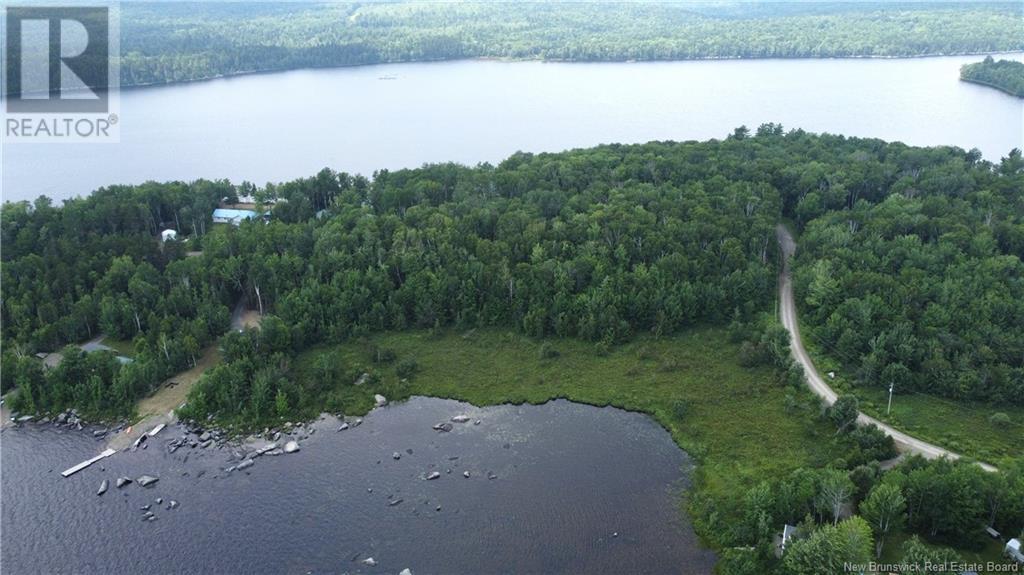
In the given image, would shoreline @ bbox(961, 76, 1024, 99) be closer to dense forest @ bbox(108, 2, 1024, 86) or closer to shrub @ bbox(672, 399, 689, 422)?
dense forest @ bbox(108, 2, 1024, 86)

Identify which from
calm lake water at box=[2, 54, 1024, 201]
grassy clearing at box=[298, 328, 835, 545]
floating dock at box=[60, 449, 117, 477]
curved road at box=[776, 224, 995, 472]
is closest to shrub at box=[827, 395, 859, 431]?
grassy clearing at box=[298, 328, 835, 545]

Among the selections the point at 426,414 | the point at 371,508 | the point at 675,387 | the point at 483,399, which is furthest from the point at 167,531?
the point at 675,387

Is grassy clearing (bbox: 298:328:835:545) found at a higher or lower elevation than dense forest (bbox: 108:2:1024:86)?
lower

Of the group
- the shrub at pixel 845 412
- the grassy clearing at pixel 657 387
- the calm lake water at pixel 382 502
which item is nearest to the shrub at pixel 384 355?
the grassy clearing at pixel 657 387

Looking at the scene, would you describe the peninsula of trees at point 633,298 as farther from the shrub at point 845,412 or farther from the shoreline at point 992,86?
the shoreline at point 992,86

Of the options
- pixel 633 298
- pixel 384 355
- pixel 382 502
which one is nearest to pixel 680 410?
pixel 633 298

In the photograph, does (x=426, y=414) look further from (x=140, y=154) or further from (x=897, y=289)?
(x=140, y=154)

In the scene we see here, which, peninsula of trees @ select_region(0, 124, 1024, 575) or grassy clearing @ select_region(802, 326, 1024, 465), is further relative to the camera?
grassy clearing @ select_region(802, 326, 1024, 465)
